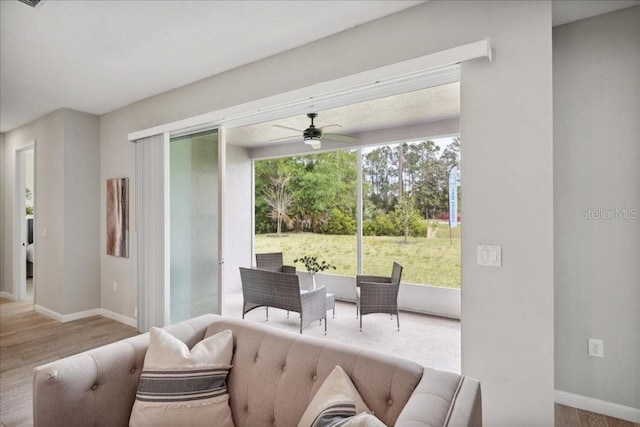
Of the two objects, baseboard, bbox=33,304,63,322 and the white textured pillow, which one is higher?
the white textured pillow

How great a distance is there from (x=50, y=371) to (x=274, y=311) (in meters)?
3.92

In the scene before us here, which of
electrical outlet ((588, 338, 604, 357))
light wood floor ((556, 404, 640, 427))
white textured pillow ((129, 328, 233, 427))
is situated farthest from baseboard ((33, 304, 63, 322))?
electrical outlet ((588, 338, 604, 357))

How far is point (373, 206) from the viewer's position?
630 centimetres

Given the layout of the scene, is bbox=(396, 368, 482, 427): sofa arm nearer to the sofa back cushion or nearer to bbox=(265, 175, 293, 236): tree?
the sofa back cushion

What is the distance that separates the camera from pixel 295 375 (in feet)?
4.73

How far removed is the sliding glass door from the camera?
11.2 feet

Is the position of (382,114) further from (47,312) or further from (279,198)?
(47,312)

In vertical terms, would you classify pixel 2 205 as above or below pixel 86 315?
above

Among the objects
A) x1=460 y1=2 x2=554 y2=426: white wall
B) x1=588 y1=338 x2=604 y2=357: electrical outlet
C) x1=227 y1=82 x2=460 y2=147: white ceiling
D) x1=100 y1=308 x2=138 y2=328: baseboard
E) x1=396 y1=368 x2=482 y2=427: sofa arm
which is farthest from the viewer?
x1=100 y1=308 x2=138 y2=328: baseboard

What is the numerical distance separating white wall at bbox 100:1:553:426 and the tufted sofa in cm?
84

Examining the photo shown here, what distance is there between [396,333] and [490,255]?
96.2 inches

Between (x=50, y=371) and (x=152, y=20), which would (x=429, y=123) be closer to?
(x=152, y=20)

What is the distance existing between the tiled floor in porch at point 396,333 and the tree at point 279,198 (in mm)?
2549

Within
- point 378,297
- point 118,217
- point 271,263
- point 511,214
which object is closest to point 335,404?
point 511,214
